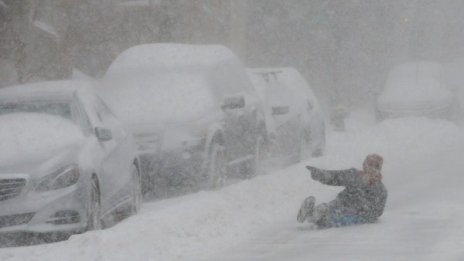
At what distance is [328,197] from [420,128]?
10.6 meters

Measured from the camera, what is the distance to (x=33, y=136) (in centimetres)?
998

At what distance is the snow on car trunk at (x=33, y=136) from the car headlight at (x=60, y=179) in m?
0.20

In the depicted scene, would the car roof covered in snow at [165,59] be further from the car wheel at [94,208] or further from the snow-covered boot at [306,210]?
the car wheel at [94,208]

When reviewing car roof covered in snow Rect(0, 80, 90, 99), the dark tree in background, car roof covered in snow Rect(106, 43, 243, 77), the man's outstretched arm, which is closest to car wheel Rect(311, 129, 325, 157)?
car roof covered in snow Rect(106, 43, 243, 77)

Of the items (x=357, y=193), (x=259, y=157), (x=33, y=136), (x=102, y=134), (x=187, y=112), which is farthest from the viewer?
(x=259, y=157)

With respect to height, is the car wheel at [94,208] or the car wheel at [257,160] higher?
the car wheel at [94,208]

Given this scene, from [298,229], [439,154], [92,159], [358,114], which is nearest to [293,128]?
[439,154]

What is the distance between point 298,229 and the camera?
11008mm

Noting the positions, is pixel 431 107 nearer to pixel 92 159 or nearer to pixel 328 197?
pixel 328 197

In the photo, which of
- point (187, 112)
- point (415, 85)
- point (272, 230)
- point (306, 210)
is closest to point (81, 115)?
point (272, 230)

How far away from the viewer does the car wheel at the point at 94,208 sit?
9.65 meters

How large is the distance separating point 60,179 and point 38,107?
5.72 ft

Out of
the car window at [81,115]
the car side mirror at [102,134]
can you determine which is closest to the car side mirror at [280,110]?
the car window at [81,115]

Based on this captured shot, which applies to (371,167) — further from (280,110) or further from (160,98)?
(280,110)
